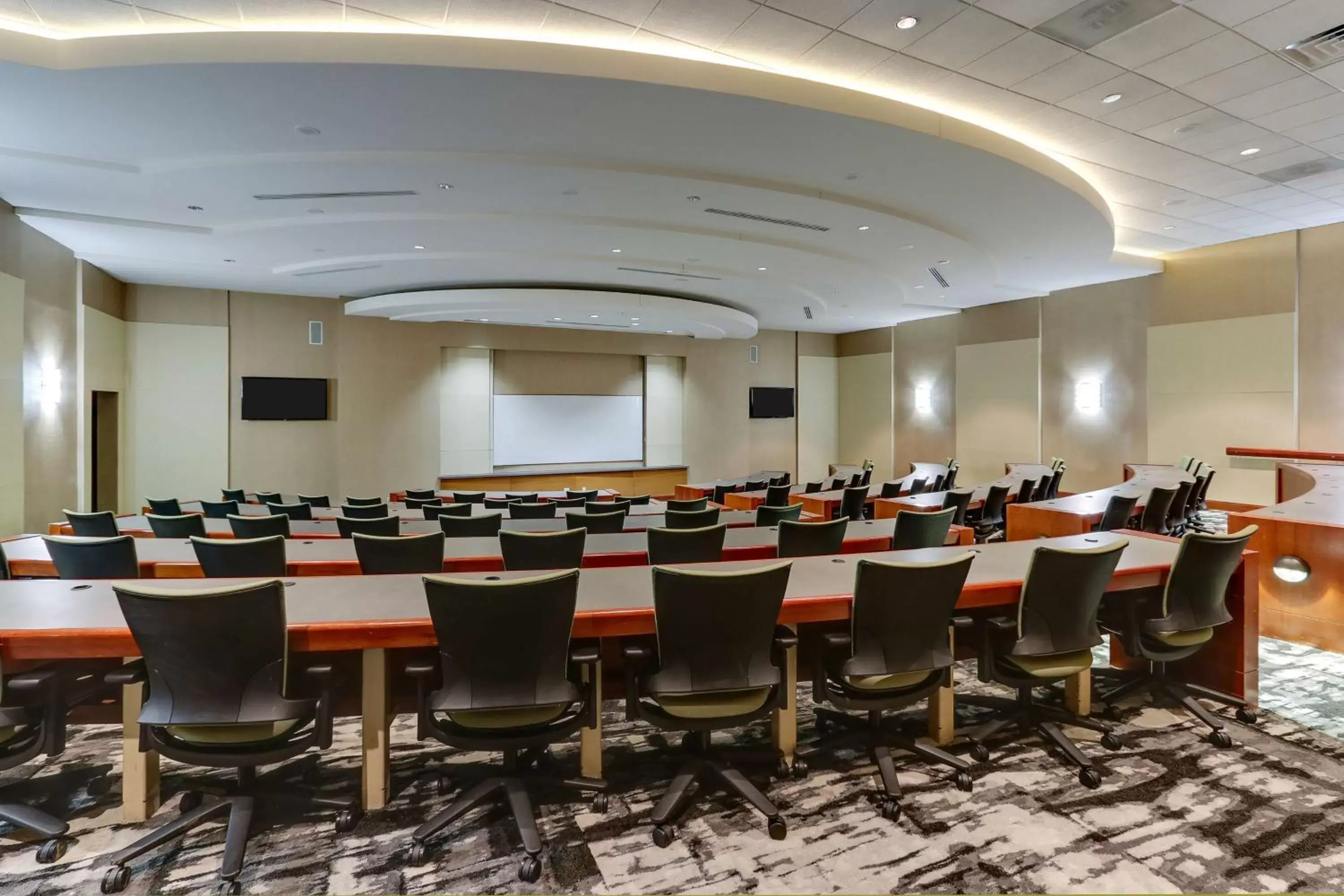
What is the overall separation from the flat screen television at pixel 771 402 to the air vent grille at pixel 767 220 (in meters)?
8.08

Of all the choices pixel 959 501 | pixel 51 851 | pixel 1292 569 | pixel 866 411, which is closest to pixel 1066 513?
pixel 959 501

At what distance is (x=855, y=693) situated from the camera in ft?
7.82

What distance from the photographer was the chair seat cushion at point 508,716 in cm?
210

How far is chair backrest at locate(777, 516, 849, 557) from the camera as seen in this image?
3.82 metres

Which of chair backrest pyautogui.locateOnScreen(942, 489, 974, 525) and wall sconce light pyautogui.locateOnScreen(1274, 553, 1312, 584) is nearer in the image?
wall sconce light pyautogui.locateOnScreen(1274, 553, 1312, 584)

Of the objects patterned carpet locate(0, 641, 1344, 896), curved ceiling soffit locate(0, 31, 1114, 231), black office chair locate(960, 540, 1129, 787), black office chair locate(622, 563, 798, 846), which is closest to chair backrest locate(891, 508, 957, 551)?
black office chair locate(960, 540, 1129, 787)

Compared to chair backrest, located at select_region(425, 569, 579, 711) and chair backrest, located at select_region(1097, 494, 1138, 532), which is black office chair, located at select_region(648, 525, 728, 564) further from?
chair backrest, located at select_region(1097, 494, 1138, 532)

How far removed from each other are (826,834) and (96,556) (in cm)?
363

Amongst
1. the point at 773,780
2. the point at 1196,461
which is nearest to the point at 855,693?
the point at 773,780

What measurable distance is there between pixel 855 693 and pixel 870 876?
1.90ft

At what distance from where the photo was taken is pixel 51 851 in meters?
2.04

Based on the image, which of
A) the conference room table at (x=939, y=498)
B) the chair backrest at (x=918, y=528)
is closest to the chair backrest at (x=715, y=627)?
the chair backrest at (x=918, y=528)

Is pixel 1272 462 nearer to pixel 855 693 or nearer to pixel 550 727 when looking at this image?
pixel 855 693

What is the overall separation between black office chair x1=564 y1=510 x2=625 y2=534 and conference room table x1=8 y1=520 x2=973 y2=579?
48 cm
